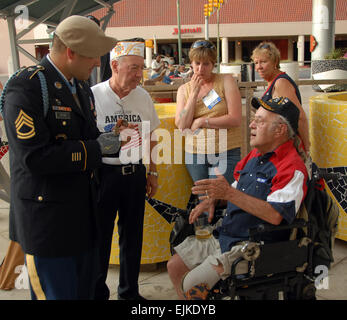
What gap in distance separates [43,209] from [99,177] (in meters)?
0.81

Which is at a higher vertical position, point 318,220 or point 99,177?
point 99,177

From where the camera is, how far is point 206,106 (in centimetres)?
326

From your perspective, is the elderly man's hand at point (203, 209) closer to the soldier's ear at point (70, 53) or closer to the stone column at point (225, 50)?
the soldier's ear at point (70, 53)

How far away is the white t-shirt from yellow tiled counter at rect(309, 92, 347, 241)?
174 centimetres

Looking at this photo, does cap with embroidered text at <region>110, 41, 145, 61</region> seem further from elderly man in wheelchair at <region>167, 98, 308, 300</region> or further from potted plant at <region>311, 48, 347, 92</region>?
potted plant at <region>311, 48, 347, 92</region>

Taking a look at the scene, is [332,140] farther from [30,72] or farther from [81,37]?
[30,72]

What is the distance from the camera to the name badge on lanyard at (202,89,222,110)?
3.22 meters

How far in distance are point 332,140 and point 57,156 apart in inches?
108

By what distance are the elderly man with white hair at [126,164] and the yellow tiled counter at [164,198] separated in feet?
1.51

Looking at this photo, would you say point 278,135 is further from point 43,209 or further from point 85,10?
point 85,10

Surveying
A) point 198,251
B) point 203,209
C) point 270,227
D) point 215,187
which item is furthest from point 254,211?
point 198,251

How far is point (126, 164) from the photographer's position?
8.63 ft

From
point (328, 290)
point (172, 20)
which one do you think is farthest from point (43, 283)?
point (172, 20)

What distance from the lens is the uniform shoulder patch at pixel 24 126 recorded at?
1658 millimetres
